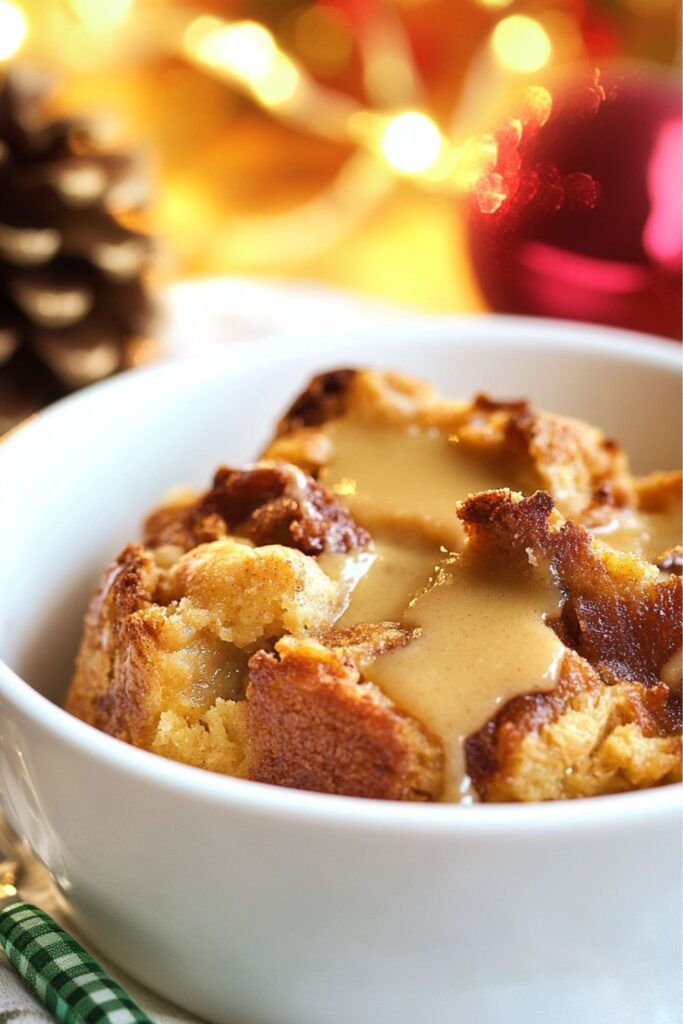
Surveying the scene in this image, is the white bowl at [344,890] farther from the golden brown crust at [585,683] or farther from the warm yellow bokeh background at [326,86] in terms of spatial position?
the warm yellow bokeh background at [326,86]

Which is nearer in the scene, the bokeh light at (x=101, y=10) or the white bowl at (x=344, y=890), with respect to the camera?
the white bowl at (x=344, y=890)

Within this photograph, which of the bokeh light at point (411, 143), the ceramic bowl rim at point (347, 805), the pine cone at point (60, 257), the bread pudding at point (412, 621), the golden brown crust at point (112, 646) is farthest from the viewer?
the bokeh light at point (411, 143)

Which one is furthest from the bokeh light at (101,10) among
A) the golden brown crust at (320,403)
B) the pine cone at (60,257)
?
the golden brown crust at (320,403)

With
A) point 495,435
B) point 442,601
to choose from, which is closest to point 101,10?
point 495,435

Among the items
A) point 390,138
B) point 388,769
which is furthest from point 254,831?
point 390,138

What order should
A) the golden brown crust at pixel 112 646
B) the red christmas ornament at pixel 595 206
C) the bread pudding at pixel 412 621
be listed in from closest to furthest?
the bread pudding at pixel 412 621 → the golden brown crust at pixel 112 646 → the red christmas ornament at pixel 595 206

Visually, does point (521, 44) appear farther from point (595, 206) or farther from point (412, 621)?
point (412, 621)

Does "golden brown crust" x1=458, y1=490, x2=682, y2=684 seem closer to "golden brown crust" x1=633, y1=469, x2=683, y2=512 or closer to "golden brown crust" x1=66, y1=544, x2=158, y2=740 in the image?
"golden brown crust" x1=633, y1=469, x2=683, y2=512
